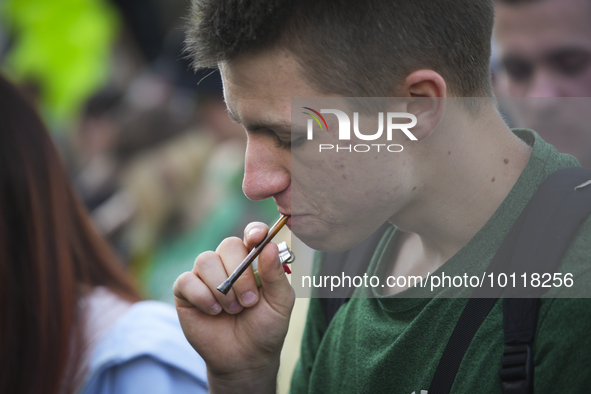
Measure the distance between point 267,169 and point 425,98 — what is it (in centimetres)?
41

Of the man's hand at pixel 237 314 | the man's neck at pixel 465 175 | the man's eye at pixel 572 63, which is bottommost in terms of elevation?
the man's hand at pixel 237 314

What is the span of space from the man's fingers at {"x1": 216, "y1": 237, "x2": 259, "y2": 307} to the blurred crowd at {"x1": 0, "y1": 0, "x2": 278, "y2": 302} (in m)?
0.62

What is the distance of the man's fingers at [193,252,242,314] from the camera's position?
1.39m

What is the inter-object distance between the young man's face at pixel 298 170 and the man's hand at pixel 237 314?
16 centimetres

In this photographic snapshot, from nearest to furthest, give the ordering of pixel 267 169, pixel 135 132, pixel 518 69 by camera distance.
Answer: pixel 267 169 → pixel 518 69 → pixel 135 132

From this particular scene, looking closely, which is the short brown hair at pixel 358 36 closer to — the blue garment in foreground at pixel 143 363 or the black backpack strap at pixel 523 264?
the black backpack strap at pixel 523 264

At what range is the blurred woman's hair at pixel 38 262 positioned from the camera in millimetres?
1839

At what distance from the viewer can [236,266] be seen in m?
1.39

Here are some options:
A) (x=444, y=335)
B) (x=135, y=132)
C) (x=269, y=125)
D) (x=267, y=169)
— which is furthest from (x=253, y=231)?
(x=135, y=132)

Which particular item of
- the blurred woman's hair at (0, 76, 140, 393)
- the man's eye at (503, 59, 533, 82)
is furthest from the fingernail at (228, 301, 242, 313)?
the man's eye at (503, 59, 533, 82)

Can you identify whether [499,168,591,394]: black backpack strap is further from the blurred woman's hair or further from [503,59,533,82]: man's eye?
[503,59,533,82]: man's eye

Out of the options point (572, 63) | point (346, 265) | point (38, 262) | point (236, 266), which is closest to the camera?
point (236, 266)

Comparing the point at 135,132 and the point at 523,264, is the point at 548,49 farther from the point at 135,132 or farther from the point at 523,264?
the point at 135,132

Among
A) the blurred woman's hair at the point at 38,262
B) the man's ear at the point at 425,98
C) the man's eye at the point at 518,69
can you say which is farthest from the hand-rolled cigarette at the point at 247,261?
the man's eye at the point at 518,69
